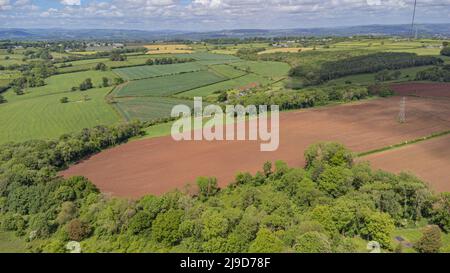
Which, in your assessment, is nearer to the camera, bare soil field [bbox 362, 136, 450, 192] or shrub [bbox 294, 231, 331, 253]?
shrub [bbox 294, 231, 331, 253]

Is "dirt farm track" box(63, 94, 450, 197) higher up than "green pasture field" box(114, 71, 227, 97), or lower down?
lower down

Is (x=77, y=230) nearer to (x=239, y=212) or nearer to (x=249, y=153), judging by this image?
(x=239, y=212)

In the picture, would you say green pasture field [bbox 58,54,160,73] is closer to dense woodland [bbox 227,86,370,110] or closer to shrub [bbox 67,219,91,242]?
dense woodland [bbox 227,86,370,110]

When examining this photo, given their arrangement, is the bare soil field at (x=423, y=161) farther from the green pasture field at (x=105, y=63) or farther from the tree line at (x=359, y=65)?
Result: the green pasture field at (x=105, y=63)

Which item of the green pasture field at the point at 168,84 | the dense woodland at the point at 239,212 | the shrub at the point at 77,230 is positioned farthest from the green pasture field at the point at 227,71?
the shrub at the point at 77,230

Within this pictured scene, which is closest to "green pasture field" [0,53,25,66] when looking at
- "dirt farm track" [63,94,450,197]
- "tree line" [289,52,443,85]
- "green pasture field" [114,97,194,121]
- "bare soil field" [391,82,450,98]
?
"green pasture field" [114,97,194,121]

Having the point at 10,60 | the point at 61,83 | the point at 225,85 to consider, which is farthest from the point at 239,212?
the point at 10,60

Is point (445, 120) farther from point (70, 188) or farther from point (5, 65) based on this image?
point (5, 65)
